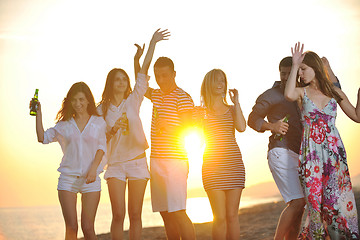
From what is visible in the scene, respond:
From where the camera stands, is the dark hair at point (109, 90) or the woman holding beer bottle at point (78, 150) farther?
the dark hair at point (109, 90)

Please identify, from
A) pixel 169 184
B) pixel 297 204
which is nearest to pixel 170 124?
pixel 169 184

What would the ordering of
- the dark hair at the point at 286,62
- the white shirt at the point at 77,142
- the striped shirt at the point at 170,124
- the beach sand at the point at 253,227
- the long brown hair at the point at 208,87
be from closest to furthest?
the white shirt at the point at 77,142 → the dark hair at the point at 286,62 → the striped shirt at the point at 170,124 → the long brown hair at the point at 208,87 → the beach sand at the point at 253,227

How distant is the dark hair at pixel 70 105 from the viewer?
638cm

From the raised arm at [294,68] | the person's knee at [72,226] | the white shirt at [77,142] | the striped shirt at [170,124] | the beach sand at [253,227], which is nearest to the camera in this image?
the raised arm at [294,68]

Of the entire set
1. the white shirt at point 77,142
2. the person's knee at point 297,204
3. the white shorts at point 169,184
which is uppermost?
the white shirt at point 77,142

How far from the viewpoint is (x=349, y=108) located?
18.7ft

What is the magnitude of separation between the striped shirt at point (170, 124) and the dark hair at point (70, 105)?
738 mm

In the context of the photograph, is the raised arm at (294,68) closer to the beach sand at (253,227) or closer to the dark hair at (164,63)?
the dark hair at (164,63)

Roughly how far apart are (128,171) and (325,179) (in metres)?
2.20

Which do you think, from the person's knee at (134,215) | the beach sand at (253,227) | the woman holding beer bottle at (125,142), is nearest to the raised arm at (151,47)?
the woman holding beer bottle at (125,142)

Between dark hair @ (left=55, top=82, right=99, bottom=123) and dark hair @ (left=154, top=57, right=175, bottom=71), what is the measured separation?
87 cm

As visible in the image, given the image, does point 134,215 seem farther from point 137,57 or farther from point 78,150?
point 137,57

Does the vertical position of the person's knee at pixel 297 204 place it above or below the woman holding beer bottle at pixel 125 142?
below

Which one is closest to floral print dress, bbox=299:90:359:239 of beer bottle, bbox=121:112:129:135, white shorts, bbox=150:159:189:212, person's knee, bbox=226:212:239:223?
person's knee, bbox=226:212:239:223
